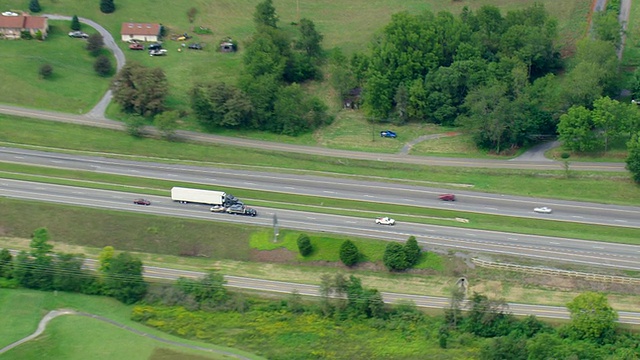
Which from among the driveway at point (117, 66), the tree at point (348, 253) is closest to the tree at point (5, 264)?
the tree at point (348, 253)

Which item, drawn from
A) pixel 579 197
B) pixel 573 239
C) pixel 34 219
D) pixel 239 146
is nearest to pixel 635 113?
pixel 579 197

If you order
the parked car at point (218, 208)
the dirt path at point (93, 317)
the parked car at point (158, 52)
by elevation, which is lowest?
the dirt path at point (93, 317)

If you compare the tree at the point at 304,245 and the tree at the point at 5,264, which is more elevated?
the tree at the point at 304,245

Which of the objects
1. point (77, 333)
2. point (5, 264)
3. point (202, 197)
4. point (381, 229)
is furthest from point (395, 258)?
point (5, 264)

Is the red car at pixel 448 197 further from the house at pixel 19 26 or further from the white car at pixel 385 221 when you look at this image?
the house at pixel 19 26

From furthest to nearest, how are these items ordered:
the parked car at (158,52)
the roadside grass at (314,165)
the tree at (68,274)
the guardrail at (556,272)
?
the parked car at (158,52)
the roadside grass at (314,165)
the guardrail at (556,272)
the tree at (68,274)

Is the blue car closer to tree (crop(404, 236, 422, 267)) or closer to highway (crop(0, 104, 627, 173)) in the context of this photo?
highway (crop(0, 104, 627, 173))

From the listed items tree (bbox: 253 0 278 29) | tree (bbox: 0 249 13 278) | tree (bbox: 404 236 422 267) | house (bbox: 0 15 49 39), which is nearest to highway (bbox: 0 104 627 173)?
house (bbox: 0 15 49 39)

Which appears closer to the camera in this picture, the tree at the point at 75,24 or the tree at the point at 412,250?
the tree at the point at 412,250
